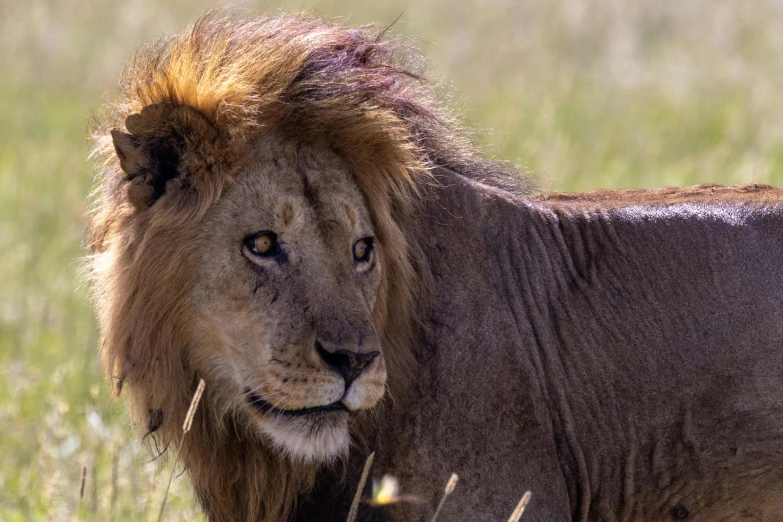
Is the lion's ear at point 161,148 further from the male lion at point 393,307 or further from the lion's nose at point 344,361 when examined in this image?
the lion's nose at point 344,361

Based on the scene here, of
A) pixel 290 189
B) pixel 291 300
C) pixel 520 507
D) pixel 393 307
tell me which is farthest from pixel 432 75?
pixel 520 507

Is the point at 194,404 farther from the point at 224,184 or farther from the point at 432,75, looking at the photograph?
the point at 432,75

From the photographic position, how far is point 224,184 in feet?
10.5

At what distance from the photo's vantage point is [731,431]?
3.42m

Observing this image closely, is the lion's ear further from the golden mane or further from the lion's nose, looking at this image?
the lion's nose

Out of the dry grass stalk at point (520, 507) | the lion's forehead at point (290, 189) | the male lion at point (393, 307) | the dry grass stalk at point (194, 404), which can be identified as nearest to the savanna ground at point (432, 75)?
the male lion at point (393, 307)

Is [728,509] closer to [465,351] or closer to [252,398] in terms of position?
[465,351]

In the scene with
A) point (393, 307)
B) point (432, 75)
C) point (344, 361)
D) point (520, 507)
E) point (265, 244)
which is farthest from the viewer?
point (432, 75)

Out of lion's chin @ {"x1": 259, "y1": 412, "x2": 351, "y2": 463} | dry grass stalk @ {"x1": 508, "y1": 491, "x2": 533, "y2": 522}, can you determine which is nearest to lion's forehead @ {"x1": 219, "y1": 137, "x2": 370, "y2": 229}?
lion's chin @ {"x1": 259, "y1": 412, "x2": 351, "y2": 463}

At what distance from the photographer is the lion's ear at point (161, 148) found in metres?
3.18

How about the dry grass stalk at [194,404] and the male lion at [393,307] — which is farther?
the male lion at [393,307]

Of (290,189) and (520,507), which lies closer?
(520,507)

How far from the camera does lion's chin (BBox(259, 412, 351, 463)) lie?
3039 millimetres

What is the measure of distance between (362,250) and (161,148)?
2.23ft
